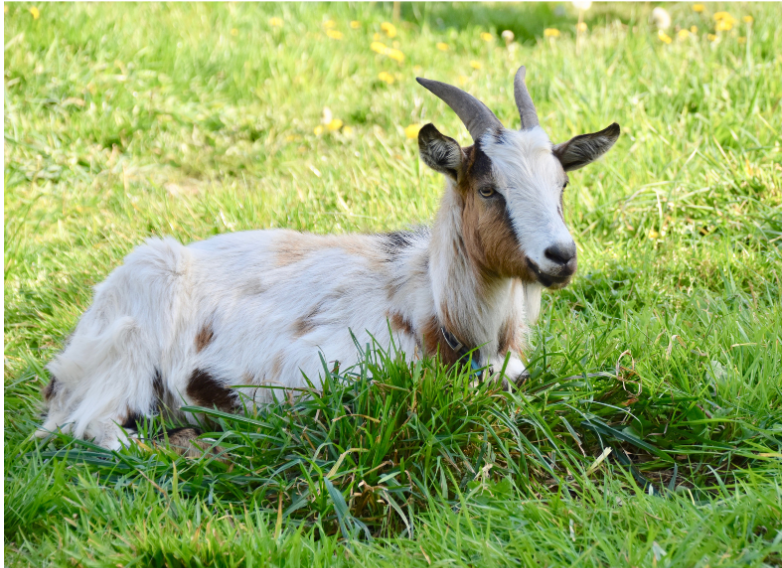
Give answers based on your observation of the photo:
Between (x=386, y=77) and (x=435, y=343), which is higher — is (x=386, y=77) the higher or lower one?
the higher one

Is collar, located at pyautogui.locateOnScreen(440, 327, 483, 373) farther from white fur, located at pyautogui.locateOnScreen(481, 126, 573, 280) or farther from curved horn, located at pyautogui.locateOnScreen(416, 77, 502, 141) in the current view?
curved horn, located at pyautogui.locateOnScreen(416, 77, 502, 141)

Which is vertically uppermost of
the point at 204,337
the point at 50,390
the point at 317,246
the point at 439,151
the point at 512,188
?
the point at 439,151

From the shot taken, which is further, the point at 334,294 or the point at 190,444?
the point at 334,294

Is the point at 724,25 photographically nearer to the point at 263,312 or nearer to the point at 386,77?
the point at 386,77

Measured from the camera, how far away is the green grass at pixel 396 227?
8.80ft

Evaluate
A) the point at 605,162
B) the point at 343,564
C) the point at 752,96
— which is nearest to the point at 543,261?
the point at 343,564

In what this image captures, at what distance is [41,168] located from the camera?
21.7ft

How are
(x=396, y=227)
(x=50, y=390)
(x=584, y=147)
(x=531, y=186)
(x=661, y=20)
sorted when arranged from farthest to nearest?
(x=661, y=20), (x=396, y=227), (x=50, y=390), (x=584, y=147), (x=531, y=186)

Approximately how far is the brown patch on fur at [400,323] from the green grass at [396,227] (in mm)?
193

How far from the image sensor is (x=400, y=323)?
11.8 feet

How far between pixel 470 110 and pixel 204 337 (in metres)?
1.74

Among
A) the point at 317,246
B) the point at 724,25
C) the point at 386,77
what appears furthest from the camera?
the point at 386,77

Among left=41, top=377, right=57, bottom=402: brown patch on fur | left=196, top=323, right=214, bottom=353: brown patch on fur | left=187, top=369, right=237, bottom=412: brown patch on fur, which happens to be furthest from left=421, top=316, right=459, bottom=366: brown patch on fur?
left=41, top=377, right=57, bottom=402: brown patch on fur

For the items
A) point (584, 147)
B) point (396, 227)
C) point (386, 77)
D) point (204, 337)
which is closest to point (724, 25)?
point (386, 77)
